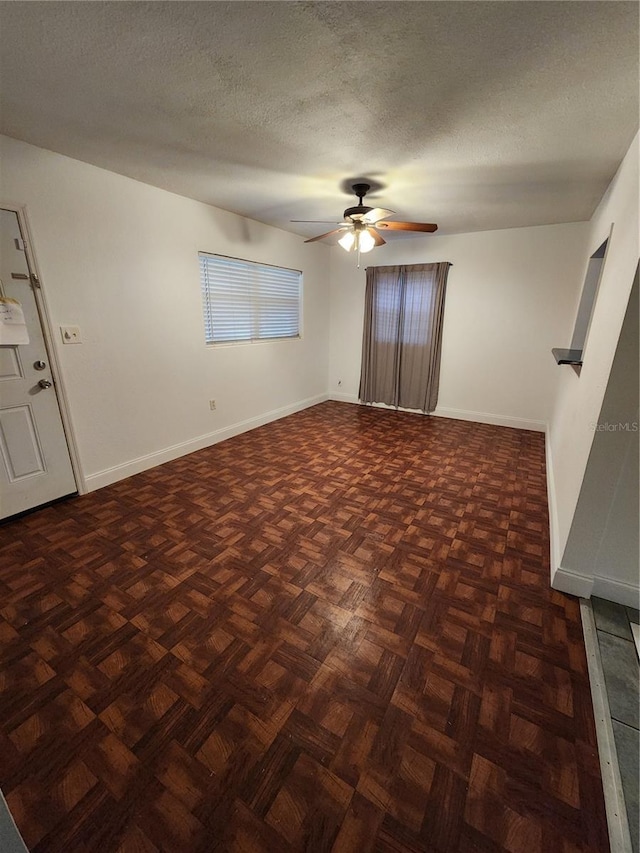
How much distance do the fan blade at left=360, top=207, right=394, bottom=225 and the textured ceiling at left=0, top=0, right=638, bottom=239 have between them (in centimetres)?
23

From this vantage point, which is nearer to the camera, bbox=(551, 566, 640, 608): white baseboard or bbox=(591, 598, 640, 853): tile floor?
bbox=(591, 598, 640, 853): tile floor

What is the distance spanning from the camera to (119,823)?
96 centimetres

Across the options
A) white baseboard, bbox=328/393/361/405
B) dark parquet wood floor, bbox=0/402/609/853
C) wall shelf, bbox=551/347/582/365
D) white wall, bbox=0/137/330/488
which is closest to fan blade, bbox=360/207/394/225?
white wall, bbox=0/137/330/488

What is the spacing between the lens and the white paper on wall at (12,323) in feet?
6.91

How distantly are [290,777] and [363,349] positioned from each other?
4694 millimetres

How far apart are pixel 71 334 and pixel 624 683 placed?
11.7 ft

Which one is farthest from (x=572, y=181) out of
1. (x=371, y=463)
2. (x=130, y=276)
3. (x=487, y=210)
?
(x=130, y=276)

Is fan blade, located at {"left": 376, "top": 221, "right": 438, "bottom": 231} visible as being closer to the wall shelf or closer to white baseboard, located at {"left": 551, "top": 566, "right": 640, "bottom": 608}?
the wall shelf

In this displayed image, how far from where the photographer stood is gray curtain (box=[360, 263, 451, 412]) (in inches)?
177

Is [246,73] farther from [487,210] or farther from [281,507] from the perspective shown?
[487,210]

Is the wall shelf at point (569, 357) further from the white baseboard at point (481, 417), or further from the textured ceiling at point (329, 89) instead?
the white baseboard at point (481, 417)

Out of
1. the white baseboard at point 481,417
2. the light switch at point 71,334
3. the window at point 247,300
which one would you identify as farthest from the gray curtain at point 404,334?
the light switch at point 71,334

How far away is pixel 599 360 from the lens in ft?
5.85

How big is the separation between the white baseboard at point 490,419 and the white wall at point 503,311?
0.01 m
